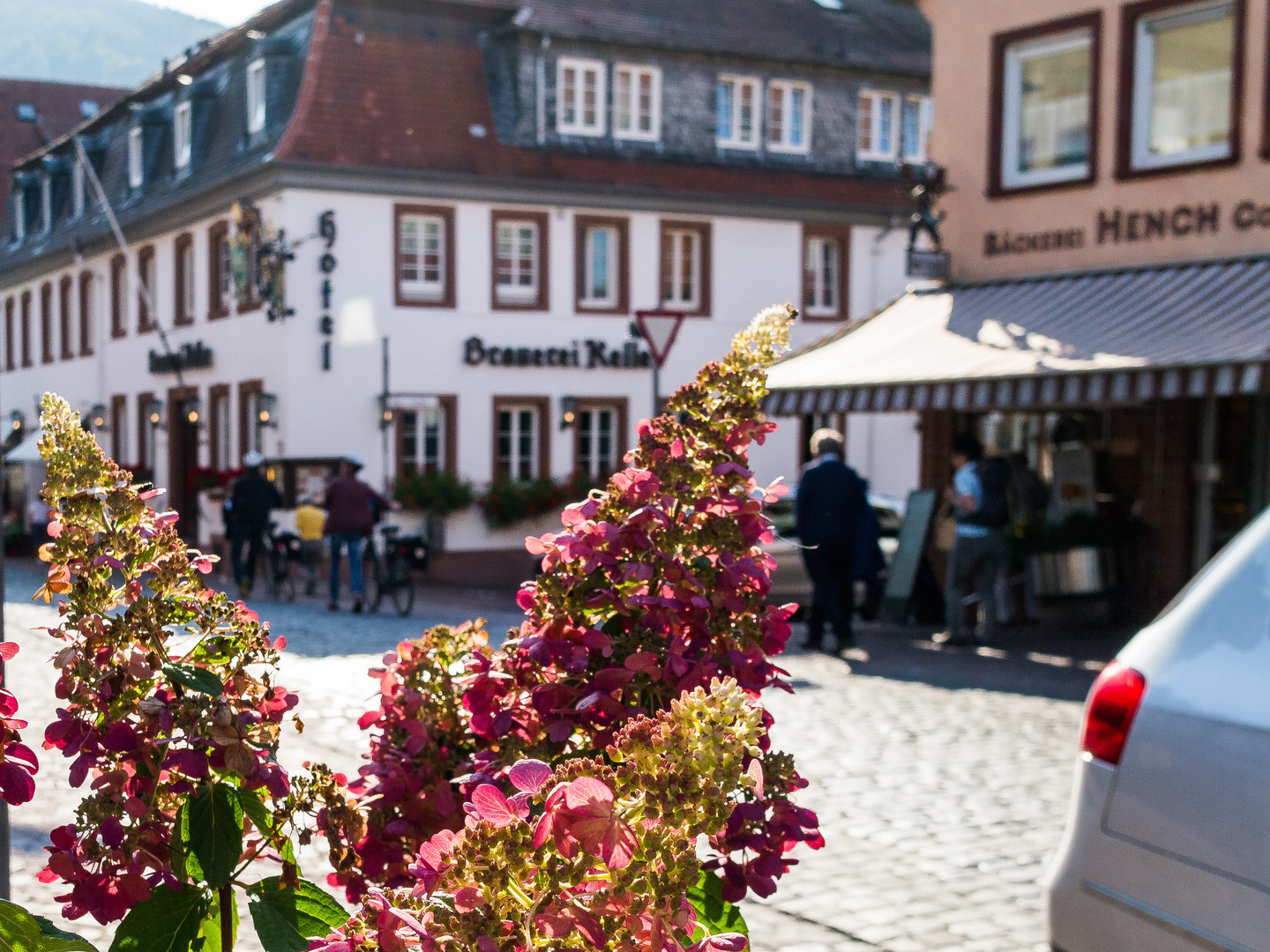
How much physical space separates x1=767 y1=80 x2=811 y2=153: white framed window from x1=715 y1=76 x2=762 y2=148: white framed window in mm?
287

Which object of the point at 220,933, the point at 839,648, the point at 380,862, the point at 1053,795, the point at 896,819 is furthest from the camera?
the point at 839,648

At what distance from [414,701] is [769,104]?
28339 mm

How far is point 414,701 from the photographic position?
2725 millimetres

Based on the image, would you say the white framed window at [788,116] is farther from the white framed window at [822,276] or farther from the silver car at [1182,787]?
the silver car at [1182,787]

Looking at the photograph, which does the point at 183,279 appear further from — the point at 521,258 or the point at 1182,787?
the point at 1182,787

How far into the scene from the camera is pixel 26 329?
42.6 m

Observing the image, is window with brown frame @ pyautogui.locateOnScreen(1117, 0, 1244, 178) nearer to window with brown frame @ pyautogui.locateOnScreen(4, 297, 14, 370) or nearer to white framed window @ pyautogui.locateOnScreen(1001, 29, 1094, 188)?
white framed window @ pyautogui.locateOnScreen(1001, 29, 1094, 188)

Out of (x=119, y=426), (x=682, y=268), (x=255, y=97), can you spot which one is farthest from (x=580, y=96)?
(x=119, y=426)

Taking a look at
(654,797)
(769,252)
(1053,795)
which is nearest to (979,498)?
(1053,795)

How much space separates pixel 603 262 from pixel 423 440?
4.79 m

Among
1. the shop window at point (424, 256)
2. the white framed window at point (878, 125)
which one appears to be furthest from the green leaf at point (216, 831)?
the white framed window at point (878, 125)

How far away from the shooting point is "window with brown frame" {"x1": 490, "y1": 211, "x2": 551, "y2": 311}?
2748cm

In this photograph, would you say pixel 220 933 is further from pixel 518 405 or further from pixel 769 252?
pixel 769 252

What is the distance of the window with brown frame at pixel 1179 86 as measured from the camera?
13.5m
